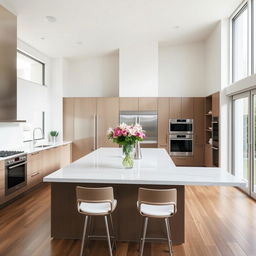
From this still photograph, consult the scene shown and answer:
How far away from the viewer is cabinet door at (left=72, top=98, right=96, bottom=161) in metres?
7.28

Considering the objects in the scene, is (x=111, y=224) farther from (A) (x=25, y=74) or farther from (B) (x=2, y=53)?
(A) (x=25, y=74)

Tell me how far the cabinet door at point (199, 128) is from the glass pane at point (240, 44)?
1.46 meters

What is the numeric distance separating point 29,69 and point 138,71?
116 inches

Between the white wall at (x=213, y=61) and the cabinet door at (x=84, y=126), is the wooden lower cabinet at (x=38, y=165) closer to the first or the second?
the cabinet door at (x=84, y=126)

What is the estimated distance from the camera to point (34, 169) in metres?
5.03

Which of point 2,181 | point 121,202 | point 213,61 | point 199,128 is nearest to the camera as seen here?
point 121,202

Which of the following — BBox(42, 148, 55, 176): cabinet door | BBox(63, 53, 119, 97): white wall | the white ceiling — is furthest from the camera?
BBox(63, 53, 119, 97): white wall

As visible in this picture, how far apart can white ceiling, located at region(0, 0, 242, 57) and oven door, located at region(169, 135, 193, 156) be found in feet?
9.02

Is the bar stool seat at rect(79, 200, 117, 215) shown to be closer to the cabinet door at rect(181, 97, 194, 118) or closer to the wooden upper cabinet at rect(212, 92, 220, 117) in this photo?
the wooden upper cabinet at rect(212, 92, 220, 117)

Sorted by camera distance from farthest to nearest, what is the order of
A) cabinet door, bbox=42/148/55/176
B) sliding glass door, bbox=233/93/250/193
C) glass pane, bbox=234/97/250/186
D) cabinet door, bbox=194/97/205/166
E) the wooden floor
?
cabinet door, bbox=194/97/205/166
cabinet door, bbox=42/148/55/176
glass pane, bbox=234/97/250/186
sliding glass door, bbox=233/93/250/193
the wooden floor

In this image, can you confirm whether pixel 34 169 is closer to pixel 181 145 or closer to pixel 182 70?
pixel 181 145

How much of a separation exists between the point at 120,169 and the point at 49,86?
523cm

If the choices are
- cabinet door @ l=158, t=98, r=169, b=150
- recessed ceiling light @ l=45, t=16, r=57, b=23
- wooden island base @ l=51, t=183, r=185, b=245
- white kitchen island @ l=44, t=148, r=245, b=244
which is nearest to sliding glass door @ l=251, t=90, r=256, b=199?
white kitchen island @ l=44, t=148, r=245, b=244

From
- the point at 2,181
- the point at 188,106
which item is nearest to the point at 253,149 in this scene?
the point at 188,106
